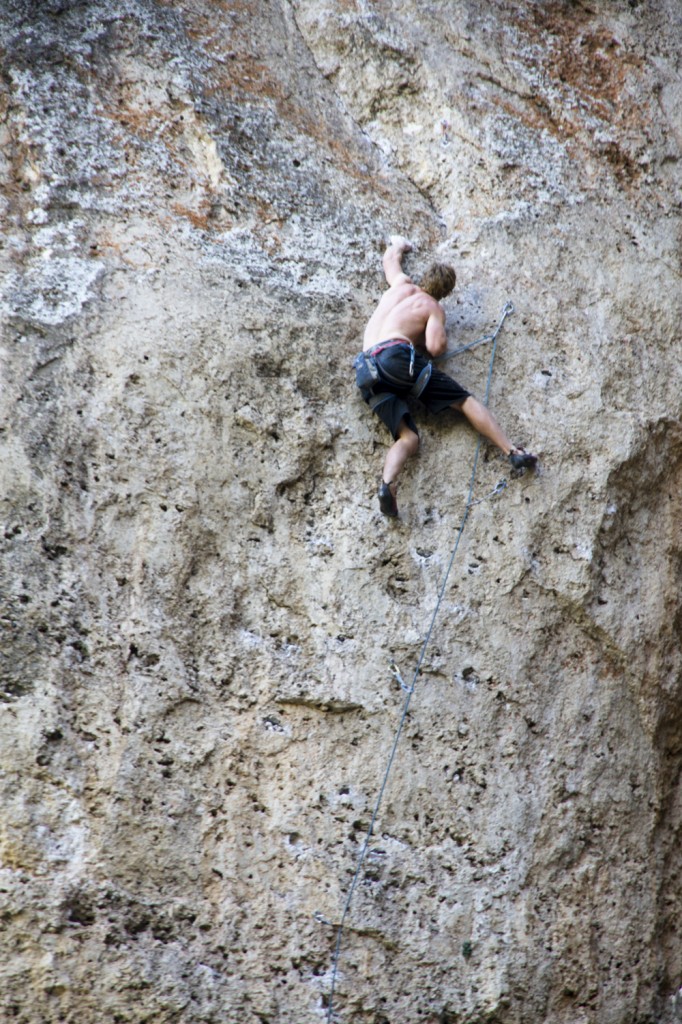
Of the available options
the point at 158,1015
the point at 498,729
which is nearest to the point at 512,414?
the point at 498,729

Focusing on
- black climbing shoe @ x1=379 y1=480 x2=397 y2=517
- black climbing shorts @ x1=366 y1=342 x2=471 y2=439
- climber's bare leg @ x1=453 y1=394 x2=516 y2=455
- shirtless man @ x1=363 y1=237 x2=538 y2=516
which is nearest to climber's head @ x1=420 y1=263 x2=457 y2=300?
shirtless man @ x1=363 y1=237 x2=538 y2=516

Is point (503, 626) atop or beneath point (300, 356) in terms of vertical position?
beneath

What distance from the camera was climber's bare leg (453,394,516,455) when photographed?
4.83m

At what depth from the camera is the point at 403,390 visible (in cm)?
474

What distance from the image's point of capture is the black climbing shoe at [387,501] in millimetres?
4641

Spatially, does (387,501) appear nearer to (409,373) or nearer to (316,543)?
(316,543)

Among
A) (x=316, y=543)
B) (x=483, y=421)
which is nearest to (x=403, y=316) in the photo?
(x=483, y=421)

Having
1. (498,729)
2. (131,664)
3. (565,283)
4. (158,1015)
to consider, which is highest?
(565,283)

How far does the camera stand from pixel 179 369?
4.67 meters

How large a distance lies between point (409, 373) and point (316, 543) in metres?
0.90

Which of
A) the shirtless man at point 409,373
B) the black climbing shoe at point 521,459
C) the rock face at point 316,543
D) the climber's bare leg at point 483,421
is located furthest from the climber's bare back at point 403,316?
the black climbing shoe at point 521,459

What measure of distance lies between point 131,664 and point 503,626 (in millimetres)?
1691

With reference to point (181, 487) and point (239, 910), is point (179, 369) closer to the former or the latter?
point (181, 487)

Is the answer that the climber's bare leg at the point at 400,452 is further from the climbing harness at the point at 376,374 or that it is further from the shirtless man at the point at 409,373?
the climbing harness at the point at 376,374
